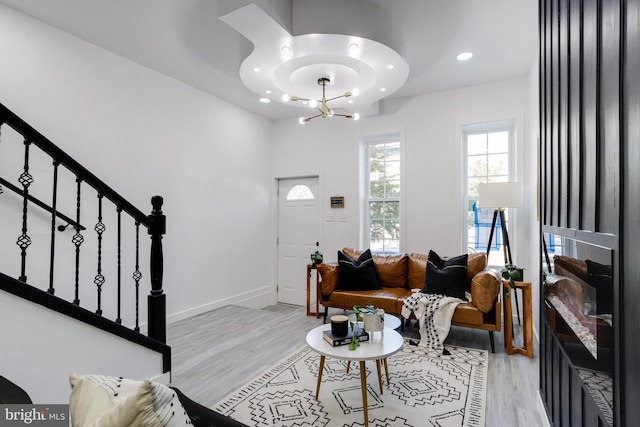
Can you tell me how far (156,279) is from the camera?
2451 mm

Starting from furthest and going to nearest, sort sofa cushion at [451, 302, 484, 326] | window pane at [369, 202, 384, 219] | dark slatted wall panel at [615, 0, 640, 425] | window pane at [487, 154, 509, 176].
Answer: window pane at [369, 202, 384, 219]
window pane at [487, 154, 509, 176]
sofa cushion at [451, 302, 484, 326]
dark slatted wall panel at [615, 0, 640, 425]

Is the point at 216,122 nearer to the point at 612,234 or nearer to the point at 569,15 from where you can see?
the point at 569,15

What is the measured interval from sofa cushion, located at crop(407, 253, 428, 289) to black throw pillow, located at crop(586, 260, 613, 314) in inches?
114

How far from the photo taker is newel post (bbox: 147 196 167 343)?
2.45 meters

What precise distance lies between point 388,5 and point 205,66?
7.06ft

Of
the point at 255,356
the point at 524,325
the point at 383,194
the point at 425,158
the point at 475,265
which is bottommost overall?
the point at 255,356

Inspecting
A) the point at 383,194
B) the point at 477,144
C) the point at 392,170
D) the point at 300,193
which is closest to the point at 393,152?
the point at 392,170

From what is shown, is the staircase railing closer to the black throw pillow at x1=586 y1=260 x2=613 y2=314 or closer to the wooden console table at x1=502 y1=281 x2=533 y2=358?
the black throw pillow at x1=586 y1=260 x2=613 y2=314

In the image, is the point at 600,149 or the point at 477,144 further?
the point at 477,144

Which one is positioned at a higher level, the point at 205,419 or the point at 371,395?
the point at 205,419

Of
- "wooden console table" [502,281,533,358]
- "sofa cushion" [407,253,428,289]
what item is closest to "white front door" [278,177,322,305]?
"sofa cushion" [407,253,428,289]

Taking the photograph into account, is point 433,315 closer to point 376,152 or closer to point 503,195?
point 503,195

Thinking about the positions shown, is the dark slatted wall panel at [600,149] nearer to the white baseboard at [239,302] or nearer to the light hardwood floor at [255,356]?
the light hardwood floor at [255,356]

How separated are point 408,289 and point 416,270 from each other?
10.5 inches
